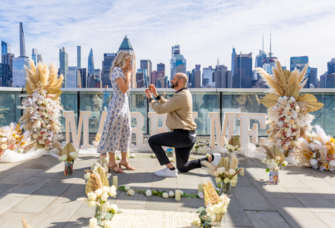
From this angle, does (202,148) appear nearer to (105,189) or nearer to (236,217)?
(236,217)

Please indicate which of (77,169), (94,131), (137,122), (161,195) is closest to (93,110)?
(94,131)

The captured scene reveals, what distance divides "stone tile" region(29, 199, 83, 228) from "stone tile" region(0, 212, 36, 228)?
7cm

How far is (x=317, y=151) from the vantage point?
4285 mm

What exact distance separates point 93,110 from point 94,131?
586 mm

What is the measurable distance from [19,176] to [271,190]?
353cm

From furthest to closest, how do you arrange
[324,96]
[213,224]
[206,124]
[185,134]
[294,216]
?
[206,124] < [324,96] < [185,134] < [294,216] < [213,224]

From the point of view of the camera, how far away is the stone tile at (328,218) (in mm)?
2346

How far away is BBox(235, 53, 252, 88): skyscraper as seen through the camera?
201 feet

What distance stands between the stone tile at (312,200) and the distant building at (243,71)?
2350 inches

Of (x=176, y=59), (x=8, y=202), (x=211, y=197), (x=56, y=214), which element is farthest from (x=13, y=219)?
(x=176, y=59)

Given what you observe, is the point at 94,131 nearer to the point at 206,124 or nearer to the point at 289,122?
the point at 206,124

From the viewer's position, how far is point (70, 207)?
8.60ft

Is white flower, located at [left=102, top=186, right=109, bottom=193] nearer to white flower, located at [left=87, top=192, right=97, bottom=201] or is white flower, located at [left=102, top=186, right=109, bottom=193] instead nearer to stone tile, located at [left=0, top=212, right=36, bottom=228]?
white flower, located at [left=87, top=192, right=97, bottom=201]

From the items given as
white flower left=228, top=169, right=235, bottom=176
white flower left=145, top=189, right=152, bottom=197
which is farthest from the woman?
white flower left=228, top=169, right=235, bottom=176
